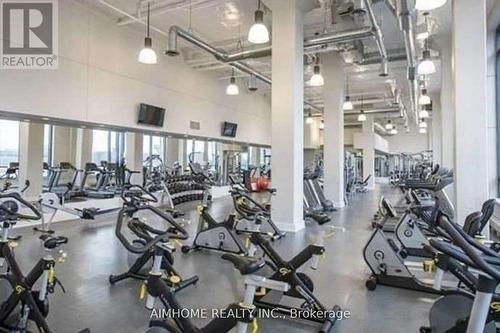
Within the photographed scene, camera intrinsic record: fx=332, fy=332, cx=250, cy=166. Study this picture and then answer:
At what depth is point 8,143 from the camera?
7.42m

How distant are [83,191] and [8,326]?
6.87m

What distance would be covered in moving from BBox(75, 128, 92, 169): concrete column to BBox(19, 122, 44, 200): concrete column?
948 mm

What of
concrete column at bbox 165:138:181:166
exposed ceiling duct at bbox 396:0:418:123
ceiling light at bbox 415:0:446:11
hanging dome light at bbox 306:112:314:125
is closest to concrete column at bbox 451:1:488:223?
ceiling light at bbox 415:0:446:11

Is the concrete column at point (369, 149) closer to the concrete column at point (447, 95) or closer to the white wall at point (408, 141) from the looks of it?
the concrete column at point (447, 95)

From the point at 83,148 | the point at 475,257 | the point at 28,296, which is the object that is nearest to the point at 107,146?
the point at 83,148

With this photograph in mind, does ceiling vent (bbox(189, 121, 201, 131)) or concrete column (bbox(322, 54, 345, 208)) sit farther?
ceiling vent (bbox(189, 121, 201, 131))

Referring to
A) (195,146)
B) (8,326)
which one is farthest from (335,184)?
(8,326)

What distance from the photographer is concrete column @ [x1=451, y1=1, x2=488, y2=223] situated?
405 centimetres

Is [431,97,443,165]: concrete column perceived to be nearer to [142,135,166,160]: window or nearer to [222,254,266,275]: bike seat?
[142,135,166,160]: window

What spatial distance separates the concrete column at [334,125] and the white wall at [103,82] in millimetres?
4379

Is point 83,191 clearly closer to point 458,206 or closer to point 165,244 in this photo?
point 165,244

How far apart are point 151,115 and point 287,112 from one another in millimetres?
4542

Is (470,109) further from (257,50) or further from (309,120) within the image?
(309,120)

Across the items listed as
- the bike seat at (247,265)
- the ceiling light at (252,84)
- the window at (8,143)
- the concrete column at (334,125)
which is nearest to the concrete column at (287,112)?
the concrete column at (334,125)
